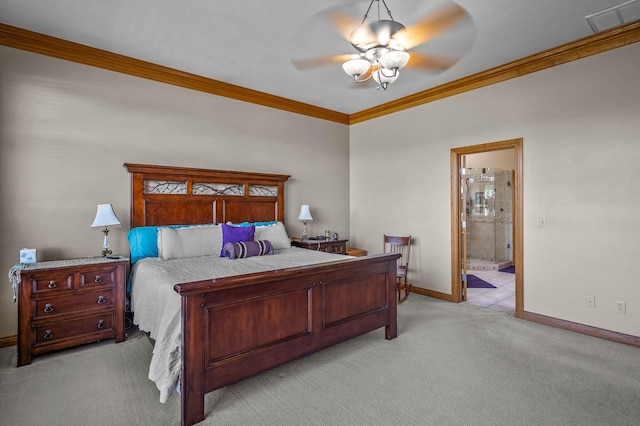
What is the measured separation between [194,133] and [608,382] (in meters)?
4.78

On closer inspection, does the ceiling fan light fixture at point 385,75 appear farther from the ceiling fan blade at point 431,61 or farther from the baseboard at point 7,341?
the baseboard at point 7,341

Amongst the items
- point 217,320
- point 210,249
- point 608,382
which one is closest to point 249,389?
point 217,320

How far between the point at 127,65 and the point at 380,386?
13.7 ft

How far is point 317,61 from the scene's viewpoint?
3.72 meters

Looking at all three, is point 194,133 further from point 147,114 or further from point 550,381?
point 550,381

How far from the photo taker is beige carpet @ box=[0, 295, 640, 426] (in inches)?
80.6

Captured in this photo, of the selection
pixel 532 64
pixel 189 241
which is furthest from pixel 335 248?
pixel 532 64

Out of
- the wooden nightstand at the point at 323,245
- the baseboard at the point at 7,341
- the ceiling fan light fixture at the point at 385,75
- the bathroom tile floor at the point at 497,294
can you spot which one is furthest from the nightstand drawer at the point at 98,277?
the bathroom tile floor at the point at 497,294

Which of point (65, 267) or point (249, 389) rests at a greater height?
point (65, 267)

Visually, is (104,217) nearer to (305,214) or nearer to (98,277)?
(98,277)

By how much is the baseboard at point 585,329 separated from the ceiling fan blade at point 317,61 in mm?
3555

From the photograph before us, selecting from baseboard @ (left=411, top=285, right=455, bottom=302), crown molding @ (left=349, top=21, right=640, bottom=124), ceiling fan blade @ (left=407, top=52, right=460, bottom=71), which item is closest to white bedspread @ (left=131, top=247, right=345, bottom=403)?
baseboard @ (left=411, top=285, right=455, bottom=302)

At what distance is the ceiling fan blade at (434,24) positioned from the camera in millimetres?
2764

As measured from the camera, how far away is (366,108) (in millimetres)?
5547
